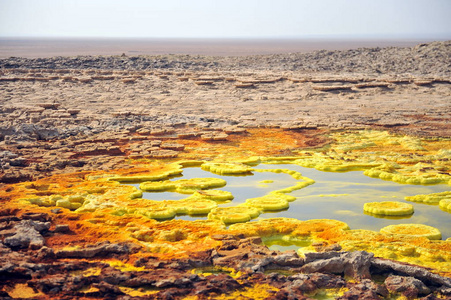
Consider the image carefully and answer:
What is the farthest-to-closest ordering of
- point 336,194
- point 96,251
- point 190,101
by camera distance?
point 190,101
point 336,194
point 96,251

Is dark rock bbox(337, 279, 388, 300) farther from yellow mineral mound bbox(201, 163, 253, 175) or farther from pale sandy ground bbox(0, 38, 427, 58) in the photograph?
pale sandy ground bbox(0, 38, 427, 58)

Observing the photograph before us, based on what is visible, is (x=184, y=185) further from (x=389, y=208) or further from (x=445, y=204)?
(x=445, y=204)

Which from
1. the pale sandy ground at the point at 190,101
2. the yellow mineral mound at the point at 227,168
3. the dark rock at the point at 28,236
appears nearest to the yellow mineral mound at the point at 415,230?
the yellow mineral mound at the point at 227,168

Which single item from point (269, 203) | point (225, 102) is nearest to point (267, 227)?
point (269, 203)

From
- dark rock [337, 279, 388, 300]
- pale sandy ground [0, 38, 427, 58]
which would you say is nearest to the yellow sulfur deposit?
dark rock [337, 279, 388, 300]

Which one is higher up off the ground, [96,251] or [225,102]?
[225,102]

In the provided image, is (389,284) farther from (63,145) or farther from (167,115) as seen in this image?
(167,115)
